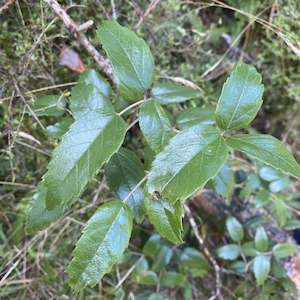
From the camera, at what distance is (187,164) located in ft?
2.64

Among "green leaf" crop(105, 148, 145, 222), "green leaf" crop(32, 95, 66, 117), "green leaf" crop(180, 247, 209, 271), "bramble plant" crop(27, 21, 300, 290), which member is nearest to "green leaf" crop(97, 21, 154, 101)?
"bramble plant" crop(27, 21, 300, 290)

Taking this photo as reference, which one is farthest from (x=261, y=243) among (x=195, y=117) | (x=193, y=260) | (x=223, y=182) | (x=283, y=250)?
(x=195, y=117)

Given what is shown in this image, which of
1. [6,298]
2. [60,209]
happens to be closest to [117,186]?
[60,209]

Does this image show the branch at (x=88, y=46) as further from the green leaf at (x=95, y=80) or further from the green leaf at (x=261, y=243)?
the green leaf at (x=261, y=243)

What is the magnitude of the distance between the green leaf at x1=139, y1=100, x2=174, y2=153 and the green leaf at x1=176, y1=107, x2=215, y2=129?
0.58 feet

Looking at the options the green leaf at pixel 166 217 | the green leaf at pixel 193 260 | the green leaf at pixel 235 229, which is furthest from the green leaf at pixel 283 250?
the green leaf at pixel 166 217

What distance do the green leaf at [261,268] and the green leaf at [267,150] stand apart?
649 mm

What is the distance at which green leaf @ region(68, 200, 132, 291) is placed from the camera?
0.84m

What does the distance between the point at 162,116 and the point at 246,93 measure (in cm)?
20

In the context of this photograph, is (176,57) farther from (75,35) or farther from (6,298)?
(6,298)

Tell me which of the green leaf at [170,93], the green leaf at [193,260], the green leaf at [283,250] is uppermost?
the green leaf at [170,93]

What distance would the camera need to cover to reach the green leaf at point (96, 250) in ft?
2.77

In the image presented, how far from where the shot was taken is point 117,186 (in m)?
0.98

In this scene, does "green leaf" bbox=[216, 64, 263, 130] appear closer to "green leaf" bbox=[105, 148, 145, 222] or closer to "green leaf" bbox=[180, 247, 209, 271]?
"green leaf" bbox=[105, 148, 145, 222]
